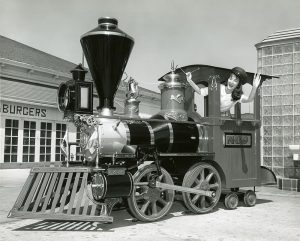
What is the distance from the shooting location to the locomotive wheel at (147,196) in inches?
202

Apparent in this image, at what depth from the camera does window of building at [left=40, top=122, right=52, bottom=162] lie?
1650cm

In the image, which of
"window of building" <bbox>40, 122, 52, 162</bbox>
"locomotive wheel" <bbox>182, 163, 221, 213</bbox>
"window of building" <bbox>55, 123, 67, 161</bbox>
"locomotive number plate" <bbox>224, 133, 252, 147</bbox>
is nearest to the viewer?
"locomotive wheel" <bbox>182, 163, 221, 213</bbox>

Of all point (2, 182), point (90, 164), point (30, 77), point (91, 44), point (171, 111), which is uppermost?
point (30, 77)

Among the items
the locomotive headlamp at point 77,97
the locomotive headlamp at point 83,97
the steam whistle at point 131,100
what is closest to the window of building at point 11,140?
the steam whistle at point 131,100

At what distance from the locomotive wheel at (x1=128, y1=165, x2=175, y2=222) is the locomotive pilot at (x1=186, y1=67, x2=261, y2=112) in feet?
6.09

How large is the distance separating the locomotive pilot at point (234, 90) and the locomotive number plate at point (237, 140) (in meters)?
0.45

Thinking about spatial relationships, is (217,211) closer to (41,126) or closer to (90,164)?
(90,164)

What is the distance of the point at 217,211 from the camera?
20.4 feet

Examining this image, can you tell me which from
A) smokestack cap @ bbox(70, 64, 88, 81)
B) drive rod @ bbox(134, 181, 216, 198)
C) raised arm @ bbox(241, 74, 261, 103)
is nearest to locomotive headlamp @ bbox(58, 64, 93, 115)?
smokestack cap @ bbox(70, 64, 88, 81)

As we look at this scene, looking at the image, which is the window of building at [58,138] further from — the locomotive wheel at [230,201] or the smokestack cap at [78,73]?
the smokestack cap at [78,73]

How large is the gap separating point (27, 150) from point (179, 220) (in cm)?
1177

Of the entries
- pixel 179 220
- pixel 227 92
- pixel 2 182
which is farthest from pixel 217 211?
pixel 2 182

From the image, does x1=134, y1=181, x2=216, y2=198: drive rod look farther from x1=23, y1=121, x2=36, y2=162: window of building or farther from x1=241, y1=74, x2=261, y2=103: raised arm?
x1=23, y1=121, x2=36, y2=162: window of building

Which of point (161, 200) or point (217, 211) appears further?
point (217, 211)
